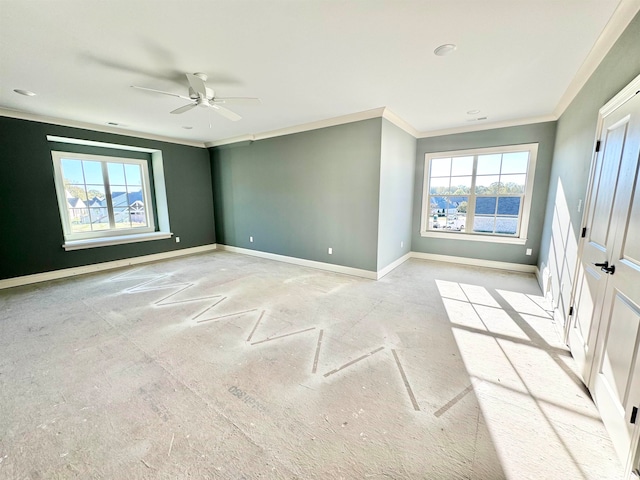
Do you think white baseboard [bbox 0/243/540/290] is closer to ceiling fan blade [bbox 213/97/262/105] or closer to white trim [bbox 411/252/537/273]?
white trim [bbox 411/252/537/273]

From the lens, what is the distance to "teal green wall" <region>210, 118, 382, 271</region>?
4203 millimetres

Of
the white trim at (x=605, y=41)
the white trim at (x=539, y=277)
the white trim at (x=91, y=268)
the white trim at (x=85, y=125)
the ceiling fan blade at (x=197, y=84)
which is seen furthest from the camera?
the white trim at (x=91, y=268)

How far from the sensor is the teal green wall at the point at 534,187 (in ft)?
14.0

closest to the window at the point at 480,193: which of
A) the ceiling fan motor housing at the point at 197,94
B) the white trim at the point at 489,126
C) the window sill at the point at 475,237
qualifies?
the window sill at the point at 475,237

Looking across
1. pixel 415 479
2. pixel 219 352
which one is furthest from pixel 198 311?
pixel 415 479

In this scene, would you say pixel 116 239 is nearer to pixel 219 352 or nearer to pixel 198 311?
pixel 198 311

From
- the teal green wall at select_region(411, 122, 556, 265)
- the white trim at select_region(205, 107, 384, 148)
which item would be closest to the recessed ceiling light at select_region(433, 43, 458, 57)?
the white trim at select_region(205, 107, 384, 148)

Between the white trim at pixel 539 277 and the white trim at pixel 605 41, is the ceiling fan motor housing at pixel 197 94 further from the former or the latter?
the white trim at pixel 539 277

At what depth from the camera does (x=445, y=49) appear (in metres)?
2.24

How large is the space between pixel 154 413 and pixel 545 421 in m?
2.48

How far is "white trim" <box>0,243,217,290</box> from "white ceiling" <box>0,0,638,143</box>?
2.56 meters

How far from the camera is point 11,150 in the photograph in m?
3.92

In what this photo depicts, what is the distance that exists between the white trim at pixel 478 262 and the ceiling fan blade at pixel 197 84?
15.6 ft

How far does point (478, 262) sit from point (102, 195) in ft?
24.7
